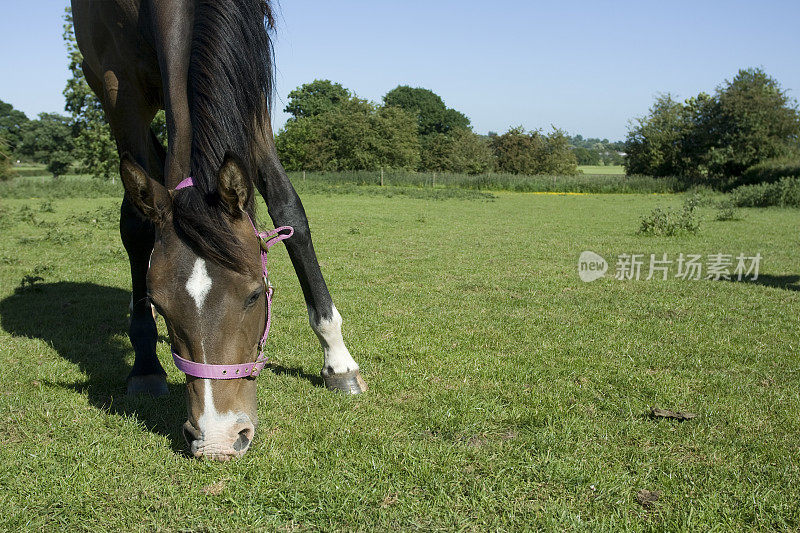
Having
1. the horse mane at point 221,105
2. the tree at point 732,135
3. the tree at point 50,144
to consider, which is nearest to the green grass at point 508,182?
Answer: the tree at point 732,135

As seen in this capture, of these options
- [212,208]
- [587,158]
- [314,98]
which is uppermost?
[314,98]

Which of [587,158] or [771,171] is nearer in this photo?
[771,171]

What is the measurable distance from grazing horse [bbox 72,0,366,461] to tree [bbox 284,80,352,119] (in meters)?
68.8

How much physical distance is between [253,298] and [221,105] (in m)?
0.91

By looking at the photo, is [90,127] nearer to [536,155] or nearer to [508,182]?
[508,182]

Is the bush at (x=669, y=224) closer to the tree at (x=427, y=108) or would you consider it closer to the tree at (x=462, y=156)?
the tree at (x=462, y=156)

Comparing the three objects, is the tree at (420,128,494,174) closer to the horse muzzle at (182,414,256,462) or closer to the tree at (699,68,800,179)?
the tree at (699,68,800,179)

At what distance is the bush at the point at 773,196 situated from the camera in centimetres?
2080

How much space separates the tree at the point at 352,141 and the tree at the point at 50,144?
16.2 metres

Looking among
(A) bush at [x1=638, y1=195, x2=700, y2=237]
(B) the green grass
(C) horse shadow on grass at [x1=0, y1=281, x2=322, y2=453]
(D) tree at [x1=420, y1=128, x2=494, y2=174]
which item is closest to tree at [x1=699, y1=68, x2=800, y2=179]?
(B) the green grass

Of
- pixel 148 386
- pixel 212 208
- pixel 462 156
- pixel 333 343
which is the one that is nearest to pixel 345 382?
pixel 333 343

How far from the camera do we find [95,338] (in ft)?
15.8

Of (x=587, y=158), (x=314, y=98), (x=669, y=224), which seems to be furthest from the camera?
(x=587, y=158)

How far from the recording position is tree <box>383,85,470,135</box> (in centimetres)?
8112
